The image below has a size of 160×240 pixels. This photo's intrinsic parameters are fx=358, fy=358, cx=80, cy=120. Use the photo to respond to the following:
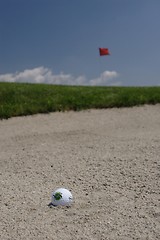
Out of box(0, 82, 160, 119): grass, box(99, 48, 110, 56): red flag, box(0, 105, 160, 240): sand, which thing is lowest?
box(0, 105, 160, 240): sand

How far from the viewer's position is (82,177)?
5.73 m

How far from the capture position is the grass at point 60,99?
1085cm

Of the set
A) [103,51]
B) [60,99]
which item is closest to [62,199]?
[60,99]

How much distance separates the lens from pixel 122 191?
511cm

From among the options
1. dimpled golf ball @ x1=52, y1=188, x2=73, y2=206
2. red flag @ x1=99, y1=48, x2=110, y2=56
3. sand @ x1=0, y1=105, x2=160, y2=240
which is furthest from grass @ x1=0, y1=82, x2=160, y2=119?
dimpled golf ball @ x1=52, y1=188, x2=73, y2=206

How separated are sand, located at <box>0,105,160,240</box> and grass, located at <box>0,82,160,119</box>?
854 mm

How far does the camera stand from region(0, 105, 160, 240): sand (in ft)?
13.7

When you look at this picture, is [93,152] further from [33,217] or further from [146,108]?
[146,108]

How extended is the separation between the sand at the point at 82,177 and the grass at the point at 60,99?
0.85 m

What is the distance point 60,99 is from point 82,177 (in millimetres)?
6206

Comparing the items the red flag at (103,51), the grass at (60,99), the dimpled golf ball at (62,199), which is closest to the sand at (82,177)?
the dimpled golf ball at (62,199)

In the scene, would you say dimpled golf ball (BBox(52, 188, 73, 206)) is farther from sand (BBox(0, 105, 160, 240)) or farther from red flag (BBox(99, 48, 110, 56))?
red flag (BBox(99, 48, 110, 56))

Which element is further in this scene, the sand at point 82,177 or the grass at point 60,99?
the grass at point 60,99

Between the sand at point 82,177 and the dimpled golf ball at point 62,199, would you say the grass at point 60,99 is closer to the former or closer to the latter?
the sand at point 82,177
